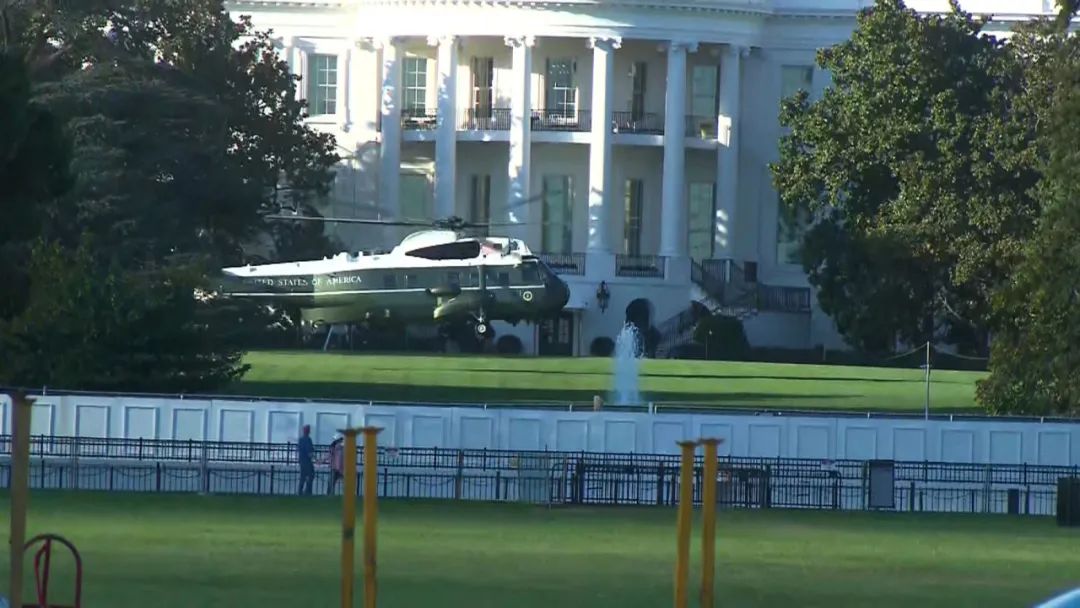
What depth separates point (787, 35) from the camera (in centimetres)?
9181

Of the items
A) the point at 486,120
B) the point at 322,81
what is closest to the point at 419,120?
the point at 486,120

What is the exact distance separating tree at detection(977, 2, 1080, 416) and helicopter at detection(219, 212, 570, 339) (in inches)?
733

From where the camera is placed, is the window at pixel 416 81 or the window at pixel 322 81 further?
the window at pixel 322 81

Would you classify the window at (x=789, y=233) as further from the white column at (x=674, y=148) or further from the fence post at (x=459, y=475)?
the fence post at (x=459, y=475)

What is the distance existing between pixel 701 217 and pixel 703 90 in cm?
472

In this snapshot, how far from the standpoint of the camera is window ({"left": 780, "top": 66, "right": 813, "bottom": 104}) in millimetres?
92000

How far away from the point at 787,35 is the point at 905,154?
17093 millimetres

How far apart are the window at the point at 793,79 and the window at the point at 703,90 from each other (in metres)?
2.44

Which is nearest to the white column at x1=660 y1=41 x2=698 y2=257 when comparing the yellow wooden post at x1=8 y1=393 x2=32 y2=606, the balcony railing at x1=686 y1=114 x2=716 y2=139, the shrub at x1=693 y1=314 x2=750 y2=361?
the balcony railing at x1=686 y1=114 x2=716 y2=139

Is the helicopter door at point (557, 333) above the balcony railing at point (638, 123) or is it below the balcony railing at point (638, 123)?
below

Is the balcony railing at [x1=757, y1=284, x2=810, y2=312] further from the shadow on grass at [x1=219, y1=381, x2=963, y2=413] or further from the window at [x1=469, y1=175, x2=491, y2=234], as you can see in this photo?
the shadow on grass at [x1=219, y1=381, x2=963, y2=413]

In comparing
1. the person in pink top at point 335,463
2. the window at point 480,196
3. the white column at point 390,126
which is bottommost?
the person in pink top at point 335,463

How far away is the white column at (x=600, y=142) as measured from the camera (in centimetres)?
8800

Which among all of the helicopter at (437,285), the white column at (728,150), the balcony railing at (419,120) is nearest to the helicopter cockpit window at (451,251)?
the helicopter at (437,285)
